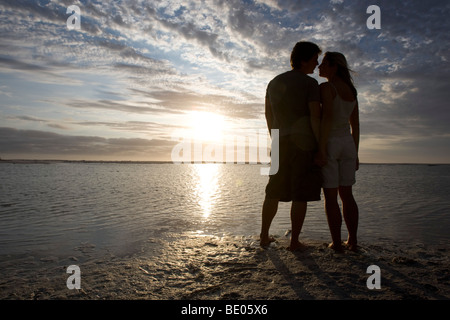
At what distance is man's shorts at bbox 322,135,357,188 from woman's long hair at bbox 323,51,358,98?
824mm

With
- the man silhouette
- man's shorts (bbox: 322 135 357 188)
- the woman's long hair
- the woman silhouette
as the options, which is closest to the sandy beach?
the woman silhouette

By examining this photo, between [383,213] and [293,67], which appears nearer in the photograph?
[293,67]

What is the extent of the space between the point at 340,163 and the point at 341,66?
149 cm

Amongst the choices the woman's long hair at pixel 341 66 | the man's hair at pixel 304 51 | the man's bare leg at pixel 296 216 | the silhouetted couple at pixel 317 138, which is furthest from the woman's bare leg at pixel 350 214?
the man's hair at pixel 304 51

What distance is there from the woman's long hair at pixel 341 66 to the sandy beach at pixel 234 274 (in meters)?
2.55

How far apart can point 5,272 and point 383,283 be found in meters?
4.59

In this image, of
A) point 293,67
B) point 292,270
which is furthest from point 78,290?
point 293,67

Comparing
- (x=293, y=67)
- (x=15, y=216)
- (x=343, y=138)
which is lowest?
(x=15, y=216)

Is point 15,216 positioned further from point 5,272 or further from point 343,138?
point 343,138

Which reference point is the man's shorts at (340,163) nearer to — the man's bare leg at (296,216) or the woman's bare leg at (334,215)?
the woman's bare leg at (334,215)

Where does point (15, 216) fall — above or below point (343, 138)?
below

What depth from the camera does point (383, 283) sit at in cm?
277

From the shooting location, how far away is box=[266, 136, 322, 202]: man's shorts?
382 centimetres

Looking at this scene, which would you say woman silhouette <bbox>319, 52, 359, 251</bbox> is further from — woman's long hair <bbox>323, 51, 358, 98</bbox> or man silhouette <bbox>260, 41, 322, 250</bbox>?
man silhouette <bbox>260, 41, 322, 250</bbox>
